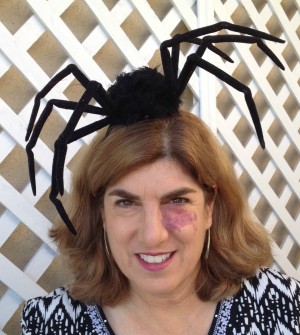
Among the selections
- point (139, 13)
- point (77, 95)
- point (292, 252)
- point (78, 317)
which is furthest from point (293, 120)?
point (78, 317)

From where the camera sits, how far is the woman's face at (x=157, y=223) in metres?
0.87

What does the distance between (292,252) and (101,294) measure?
98 centimetres

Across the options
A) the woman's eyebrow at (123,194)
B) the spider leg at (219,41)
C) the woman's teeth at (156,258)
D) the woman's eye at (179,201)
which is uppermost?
the spider leg at (219,41)

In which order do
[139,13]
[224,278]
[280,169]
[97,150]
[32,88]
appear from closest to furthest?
[97,150]
[224,278]
[32,88]
[139,13]
[280,169]

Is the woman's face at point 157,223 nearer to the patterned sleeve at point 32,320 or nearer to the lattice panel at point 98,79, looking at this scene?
the patterned sleeve at point 32,320

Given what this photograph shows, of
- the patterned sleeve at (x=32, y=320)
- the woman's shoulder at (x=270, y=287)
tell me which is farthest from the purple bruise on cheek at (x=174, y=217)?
the patterned sleeve at (x=32, y=320)

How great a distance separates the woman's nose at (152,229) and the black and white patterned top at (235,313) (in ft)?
0.84

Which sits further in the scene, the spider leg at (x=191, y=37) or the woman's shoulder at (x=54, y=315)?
the woman's shoulder at (x=54, y=315)

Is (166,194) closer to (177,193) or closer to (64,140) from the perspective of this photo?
(177,193)

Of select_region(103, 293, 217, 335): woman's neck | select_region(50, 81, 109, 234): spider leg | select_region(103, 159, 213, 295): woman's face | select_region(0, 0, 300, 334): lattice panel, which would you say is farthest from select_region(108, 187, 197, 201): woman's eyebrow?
select_region(0, 0, 300, 334): lattice panel

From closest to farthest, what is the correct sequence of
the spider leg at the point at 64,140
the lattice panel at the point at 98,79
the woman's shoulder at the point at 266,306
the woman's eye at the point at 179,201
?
the spider leg at the point at 64,140 < the woman's eye at the point at 179,201 < the woman's shoulder at the point at 266,306 < the lattice panel at the point at 98,79

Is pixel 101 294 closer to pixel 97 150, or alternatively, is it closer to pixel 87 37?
pixel 97 150

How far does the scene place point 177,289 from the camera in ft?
3.31

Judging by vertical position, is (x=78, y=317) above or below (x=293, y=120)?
below
